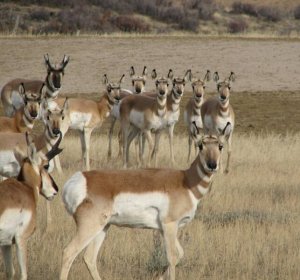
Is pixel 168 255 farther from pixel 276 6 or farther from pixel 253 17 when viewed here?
pixel 276 6

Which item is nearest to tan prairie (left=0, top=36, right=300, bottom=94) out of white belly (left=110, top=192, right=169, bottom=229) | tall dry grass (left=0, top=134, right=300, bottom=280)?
tall dry grass (left=0, top=134, right=300, bottom=280)

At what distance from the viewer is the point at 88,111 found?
52.6 ft

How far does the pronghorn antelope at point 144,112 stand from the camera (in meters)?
15.9

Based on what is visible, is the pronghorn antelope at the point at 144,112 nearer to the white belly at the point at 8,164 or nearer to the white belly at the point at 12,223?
the white belly at the point at 8,164

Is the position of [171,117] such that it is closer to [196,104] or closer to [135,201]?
[196,104]

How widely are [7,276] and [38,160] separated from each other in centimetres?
101

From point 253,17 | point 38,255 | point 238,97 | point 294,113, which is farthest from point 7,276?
point 253,17

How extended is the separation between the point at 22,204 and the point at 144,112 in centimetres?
864

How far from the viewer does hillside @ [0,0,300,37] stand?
4138 cm

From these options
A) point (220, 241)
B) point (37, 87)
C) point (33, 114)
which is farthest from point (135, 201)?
point (37, 87)

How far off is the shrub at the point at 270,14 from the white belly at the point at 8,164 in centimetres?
3740

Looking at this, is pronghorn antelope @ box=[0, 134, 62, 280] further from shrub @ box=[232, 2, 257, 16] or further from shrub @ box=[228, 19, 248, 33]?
shrub @ box=[232, 2, 257, 16]

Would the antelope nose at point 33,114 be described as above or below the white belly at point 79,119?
above

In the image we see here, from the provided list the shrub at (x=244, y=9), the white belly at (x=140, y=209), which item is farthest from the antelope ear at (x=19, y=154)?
the shrub at (x=244, y=9)
